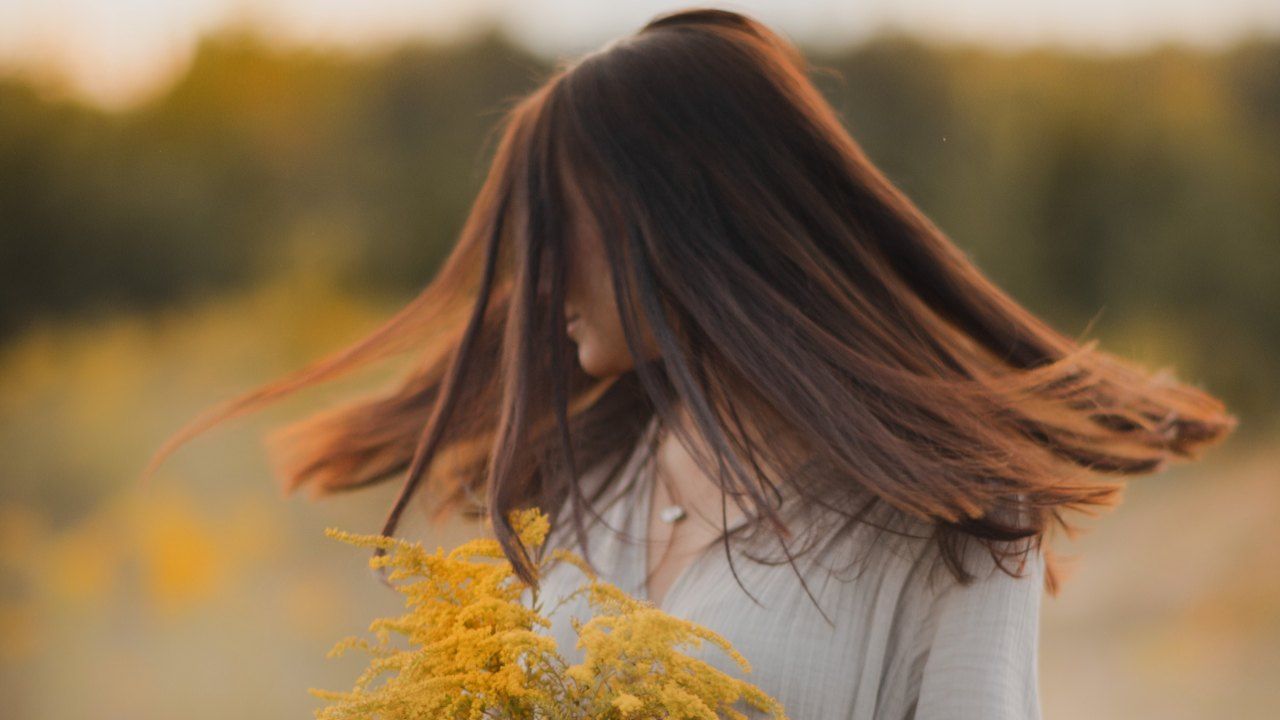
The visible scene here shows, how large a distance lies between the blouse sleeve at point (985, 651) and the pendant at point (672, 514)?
0.33 m

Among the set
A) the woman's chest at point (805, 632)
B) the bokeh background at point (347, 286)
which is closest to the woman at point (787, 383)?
the woman's chest at point (805, 632)

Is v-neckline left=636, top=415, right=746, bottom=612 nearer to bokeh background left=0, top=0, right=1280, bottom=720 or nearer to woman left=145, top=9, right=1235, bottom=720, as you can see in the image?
woman left=145, top=9, right=1235, bottom=720

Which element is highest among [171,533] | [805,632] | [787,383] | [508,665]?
[171,533]

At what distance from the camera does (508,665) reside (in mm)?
896

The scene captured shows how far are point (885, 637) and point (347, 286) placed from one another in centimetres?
315

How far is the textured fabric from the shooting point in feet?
3.57

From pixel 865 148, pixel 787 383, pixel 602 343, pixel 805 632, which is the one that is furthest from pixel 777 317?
pixel 865 148

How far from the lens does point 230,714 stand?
3.64 meters

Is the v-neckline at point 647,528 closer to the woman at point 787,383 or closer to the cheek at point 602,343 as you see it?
the woman at point 787,383

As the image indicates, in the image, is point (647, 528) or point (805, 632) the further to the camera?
point (647, 528)

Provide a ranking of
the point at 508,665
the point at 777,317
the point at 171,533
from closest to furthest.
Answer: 1. the point at 508,665
2. the point at 777,317
3. the point at 171,533

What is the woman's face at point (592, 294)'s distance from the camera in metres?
1.25

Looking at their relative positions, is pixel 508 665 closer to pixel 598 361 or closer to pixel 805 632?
pixel 805 632

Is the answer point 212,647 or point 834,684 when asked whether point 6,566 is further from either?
point 834,684
